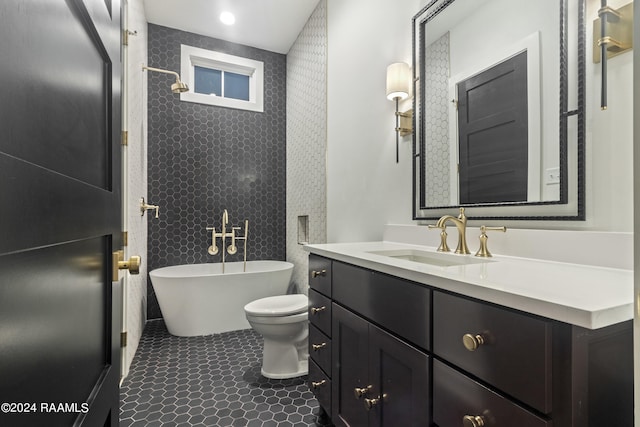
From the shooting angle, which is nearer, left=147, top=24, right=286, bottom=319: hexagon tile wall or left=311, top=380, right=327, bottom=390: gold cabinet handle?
left=311, top=380, right=327, bottom=390: gold cabinet handle

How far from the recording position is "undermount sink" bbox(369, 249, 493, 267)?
125 centimetres

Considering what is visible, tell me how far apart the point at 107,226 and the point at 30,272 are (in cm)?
34

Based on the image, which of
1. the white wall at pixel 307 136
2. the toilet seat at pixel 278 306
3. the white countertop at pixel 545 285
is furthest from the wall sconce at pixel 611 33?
the white wall at pixel 307 136

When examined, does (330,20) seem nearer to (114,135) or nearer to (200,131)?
(200,131)

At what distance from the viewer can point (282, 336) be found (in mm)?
2008

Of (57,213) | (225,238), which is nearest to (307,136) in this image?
(225,238)

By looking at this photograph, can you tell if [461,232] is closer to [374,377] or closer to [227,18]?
[374,377]

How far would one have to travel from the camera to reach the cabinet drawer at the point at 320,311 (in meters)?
1.43

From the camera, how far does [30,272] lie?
1.27 ft

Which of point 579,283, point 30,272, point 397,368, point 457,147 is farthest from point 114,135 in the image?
point 457,147

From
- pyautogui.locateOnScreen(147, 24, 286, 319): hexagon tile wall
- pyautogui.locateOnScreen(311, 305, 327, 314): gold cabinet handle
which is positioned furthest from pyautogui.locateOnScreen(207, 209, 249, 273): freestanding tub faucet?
pyautogui.locateOnScreen(311, 305, 327, 314): gold cabinet handle

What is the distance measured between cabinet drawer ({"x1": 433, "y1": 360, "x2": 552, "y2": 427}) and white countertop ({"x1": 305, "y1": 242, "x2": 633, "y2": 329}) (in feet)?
0.65

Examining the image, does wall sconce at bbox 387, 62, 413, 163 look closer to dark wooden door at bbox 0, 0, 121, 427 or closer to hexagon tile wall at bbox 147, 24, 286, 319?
dark wooden door at bbox 0, 0, 121, 427

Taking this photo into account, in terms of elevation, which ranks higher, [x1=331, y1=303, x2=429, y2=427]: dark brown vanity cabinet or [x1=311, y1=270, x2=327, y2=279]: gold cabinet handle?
[x1=311, y1=270, x2=327, y2=279]: gold cabinet handle
